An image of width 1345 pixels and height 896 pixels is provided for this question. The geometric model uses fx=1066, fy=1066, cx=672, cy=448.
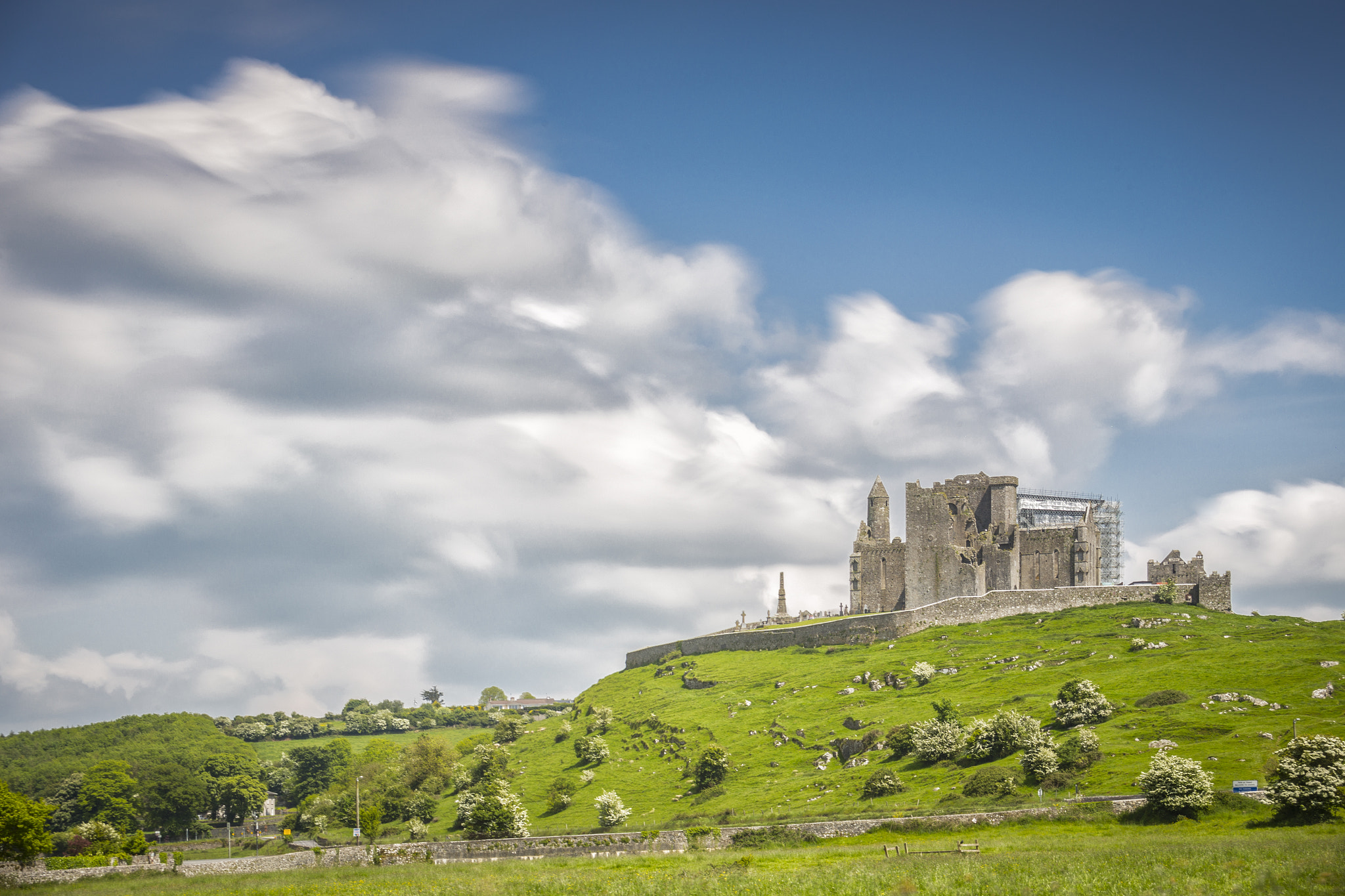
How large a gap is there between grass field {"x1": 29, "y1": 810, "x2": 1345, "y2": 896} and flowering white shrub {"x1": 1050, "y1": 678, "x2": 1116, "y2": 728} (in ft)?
71.3

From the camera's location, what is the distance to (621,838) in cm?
7206

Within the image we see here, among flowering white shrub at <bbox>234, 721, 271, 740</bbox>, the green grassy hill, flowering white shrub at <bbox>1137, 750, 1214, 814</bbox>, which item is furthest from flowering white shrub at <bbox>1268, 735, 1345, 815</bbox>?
flowering white shrub at <bbox>234, 721, 271, 740</bbox>

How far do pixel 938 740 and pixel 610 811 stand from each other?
2635cm

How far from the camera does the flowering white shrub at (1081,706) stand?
78312 millimetres

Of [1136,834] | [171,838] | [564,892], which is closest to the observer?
[564,892]

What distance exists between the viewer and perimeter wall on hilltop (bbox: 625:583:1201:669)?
115m

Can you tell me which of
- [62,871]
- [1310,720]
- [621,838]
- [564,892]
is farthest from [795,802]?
[62,871]

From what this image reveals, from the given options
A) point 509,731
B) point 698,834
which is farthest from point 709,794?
point 509,731

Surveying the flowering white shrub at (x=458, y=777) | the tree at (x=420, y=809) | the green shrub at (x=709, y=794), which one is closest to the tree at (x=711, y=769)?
the green shrub at (x=709, y=794)

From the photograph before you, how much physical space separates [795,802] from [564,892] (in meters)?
40.4

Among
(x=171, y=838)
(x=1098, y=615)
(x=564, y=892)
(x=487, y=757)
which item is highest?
(x=1098, y=615)

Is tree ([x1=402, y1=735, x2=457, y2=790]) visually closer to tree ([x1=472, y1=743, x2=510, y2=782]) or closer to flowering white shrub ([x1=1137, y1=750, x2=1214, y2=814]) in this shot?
tree ([x1=472, y1=743, x2=510, y2=782])

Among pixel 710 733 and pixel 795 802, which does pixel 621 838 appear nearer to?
pixel 795 802

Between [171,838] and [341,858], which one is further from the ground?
[341,858]
